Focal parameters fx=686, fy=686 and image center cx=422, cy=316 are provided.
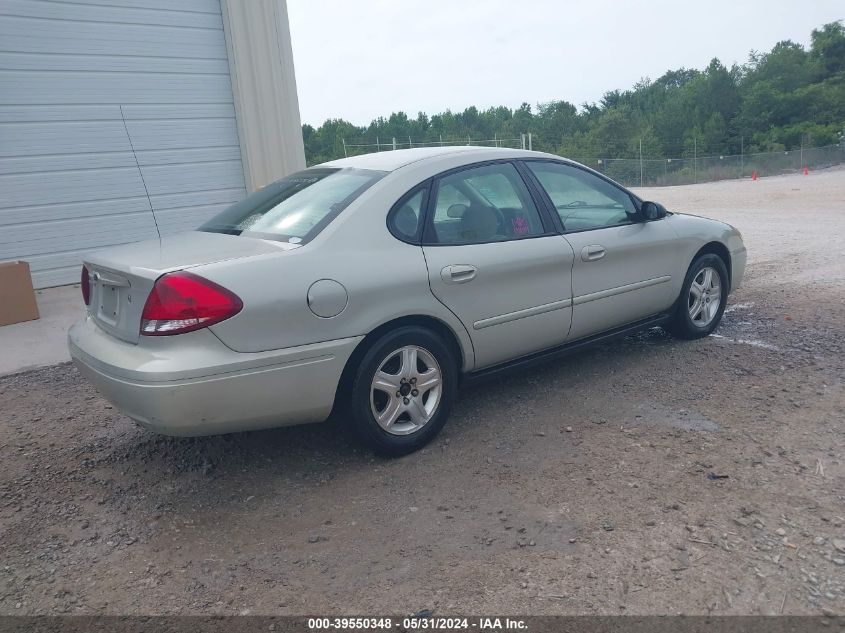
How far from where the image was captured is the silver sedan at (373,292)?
10.1 feet

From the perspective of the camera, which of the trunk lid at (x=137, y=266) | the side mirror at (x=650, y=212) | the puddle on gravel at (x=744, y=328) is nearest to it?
the trunk lid at (x=137, y=266)

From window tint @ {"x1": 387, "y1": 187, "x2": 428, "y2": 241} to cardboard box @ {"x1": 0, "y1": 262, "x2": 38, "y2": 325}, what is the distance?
4.72 m

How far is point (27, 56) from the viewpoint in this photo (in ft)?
25.4

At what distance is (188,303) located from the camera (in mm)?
3047

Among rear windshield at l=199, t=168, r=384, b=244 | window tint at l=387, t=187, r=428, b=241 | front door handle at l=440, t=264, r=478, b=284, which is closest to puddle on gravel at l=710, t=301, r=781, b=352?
front door handle at l=440, t=264, r=478, b=284

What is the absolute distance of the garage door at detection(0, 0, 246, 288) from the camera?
7.81 metres

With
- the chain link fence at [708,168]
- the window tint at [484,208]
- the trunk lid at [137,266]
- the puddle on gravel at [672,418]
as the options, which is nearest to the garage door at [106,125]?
the trunk lid at [137,266]

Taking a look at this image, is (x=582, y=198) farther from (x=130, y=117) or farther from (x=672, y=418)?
(x=130, y=117)

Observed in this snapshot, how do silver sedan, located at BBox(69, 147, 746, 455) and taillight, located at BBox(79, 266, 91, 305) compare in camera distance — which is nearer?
silver sedan, located at BBox(69, 147, 746, 455)

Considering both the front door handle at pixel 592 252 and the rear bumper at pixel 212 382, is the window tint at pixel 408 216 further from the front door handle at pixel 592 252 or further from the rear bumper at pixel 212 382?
the front door handle at pixel 592 252

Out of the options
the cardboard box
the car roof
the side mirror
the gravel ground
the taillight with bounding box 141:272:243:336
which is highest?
the car roof

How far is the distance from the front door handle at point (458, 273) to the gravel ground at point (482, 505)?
910 millimetres

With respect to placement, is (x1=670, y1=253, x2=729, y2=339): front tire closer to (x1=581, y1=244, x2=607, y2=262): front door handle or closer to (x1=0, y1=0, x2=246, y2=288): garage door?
(x1=581, y1=244, x2=607, y2=262): front door handle

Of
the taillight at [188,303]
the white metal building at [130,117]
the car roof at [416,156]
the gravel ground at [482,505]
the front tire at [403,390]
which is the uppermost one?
the white metal building at [130,117]
